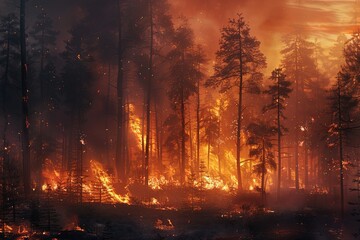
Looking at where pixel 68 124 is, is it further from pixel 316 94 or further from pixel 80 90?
pixel 316 94

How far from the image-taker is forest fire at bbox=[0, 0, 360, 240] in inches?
985

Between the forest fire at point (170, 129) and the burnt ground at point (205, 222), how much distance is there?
0.36 ft

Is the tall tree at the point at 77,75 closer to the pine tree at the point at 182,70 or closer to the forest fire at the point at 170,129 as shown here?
the forest fire at the point at 170,129

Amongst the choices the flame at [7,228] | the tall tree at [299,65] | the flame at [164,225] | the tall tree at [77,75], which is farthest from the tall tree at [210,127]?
the flame at [7,228]

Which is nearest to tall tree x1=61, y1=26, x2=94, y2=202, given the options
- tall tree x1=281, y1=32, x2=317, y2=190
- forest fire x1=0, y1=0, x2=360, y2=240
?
forest fire x1=0, y1=0, x2=360, y2=240

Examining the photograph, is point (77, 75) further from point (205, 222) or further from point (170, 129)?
point (205, 222)

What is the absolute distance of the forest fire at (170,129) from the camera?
25.0 m

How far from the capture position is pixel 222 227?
2545cm

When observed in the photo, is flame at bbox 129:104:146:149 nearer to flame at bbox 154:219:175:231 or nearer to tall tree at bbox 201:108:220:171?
tall tree at bbox 201:108:220:171

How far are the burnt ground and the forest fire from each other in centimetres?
11

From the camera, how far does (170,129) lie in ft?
151

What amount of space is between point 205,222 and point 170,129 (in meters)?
20.5

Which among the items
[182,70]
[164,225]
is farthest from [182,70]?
[164,225]

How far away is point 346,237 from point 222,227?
7.13 meters
